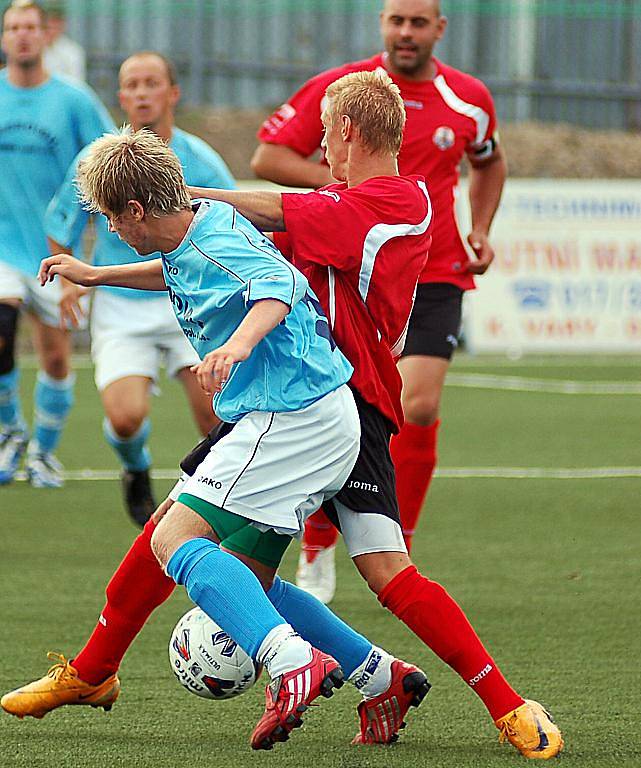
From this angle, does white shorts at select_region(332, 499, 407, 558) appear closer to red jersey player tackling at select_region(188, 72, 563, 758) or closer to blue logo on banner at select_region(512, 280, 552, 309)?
red jersey player tackling at select_region(188, 72, 563, 758)

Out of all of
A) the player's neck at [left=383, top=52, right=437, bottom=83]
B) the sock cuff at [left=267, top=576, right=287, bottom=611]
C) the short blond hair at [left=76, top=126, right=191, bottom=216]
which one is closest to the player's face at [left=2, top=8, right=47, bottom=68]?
the player's neck at [left=383, top=52, right=437, bottom=83]

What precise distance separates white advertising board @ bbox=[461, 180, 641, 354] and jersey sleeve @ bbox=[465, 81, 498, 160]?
9.46 metres

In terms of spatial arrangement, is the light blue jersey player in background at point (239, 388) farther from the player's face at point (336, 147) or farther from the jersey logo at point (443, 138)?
the jersey logo at point (443, 138)

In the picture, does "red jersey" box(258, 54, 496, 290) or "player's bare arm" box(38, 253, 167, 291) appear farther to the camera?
"red jersey" box(258, 54, 496, 290)

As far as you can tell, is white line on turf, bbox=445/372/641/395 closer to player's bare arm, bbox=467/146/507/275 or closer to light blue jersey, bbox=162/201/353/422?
player's bare arm, bbox=467/146/507/275

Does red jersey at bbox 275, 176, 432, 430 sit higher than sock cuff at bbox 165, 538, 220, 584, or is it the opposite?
red jersey at bbox 275, 176, 432, 430

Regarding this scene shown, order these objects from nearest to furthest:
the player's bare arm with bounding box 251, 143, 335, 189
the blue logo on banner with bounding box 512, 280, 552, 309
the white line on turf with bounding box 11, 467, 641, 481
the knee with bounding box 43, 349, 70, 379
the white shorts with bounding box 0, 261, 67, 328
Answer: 1. the player's bare arm with bounding box 251, 143, 335, 189
2. the white shorts with bounding box 0, 261, 67, 328
3. the knee with bounding box 43, 349, 70, 379
4. the white line on turf with bounding box 11, 467, 641, 481
5. the blue logo on banner with bounding box 512, 280, 552, 309

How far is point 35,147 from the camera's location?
759 centimetres

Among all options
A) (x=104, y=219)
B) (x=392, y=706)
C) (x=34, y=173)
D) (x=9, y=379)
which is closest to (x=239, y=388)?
(x=392, y=706)

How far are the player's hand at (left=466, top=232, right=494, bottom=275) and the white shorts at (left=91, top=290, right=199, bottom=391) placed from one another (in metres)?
1.46

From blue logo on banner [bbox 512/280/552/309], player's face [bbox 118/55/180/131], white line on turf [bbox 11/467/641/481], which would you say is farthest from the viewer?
blue logo on banner [bbox 512/280/552/309]

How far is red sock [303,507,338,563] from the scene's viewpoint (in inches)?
211

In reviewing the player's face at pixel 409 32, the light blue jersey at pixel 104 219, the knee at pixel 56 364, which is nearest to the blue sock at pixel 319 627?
the player's face at pixel 409 32

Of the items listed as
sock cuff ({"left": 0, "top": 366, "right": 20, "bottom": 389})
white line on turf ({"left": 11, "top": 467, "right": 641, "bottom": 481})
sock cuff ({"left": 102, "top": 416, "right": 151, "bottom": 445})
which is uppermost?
sock cuff ({"left": 102, "top": 416, "right": 151, "bottom": 445})
